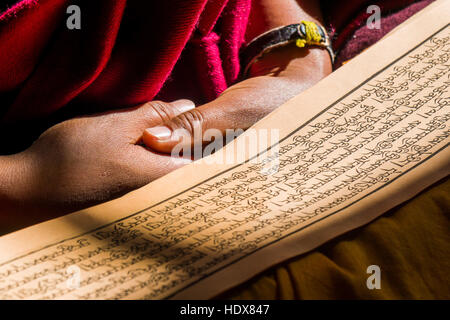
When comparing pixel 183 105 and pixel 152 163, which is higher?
pixel 183 105

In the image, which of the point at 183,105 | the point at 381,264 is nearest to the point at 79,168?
the point at 183,105

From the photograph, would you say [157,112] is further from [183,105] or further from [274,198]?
[274,198]

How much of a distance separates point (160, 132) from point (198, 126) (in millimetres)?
49

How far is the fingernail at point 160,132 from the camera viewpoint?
0.54 meters

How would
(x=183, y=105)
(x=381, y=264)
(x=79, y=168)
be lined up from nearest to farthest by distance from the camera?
(x=381, y=264) → (x=79, y=168) → (x=183, y=105)

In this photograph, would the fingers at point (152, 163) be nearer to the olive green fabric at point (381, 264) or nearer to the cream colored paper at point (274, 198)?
the cream colored paper at point (274, 198)

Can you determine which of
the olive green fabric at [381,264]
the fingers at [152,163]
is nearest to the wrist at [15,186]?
the fingers at [152,163]

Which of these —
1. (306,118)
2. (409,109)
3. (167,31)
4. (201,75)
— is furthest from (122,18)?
(409,109)

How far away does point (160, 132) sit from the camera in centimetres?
54

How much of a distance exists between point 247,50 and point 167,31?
0.74ft

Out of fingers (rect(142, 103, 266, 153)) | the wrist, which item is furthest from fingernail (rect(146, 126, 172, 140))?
the wrist

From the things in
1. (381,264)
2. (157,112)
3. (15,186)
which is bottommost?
(381,264)

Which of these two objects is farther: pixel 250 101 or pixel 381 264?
pixel 250 101

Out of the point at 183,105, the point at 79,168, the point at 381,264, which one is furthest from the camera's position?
the point at 183,105
